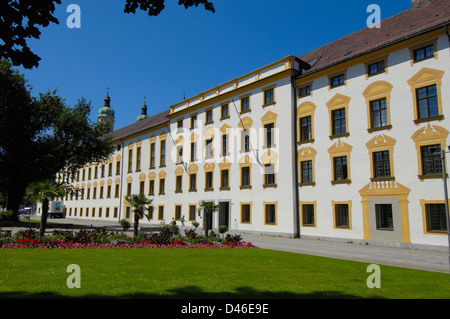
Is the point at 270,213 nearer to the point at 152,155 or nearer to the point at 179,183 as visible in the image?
the point at 179,183

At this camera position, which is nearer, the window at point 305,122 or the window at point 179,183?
the window at point 305,122

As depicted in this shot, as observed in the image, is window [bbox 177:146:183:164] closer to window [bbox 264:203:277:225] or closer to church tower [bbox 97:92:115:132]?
window [bbox 264:203:277:225]

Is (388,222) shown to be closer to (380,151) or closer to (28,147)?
(380,151)

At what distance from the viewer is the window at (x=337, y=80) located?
25922mm

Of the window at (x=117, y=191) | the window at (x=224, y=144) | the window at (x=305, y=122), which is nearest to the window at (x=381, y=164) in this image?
the window at (x=305, y=122)

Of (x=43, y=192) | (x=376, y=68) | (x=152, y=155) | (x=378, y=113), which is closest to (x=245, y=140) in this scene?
(x=378, y=113)

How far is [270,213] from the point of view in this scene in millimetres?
29562

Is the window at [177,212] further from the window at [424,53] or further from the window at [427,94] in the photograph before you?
the window at [424,53]

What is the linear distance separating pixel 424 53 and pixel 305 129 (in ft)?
32.7

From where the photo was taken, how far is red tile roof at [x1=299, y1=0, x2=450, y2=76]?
72.5ft

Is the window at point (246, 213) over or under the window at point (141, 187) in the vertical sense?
under

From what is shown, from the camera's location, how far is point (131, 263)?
12.2 m

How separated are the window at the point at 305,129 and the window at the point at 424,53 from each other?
8.79 metres
